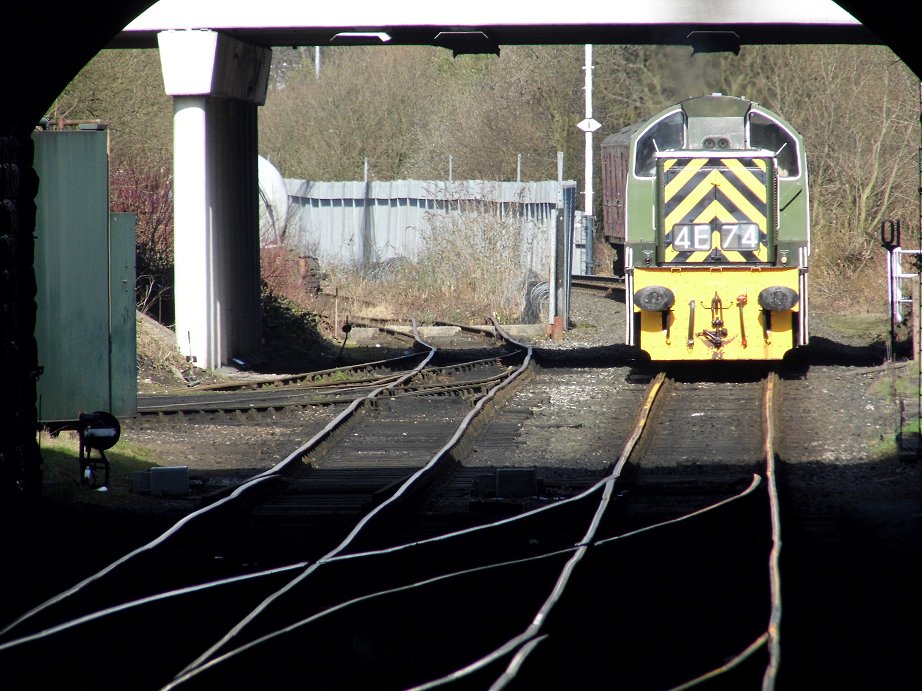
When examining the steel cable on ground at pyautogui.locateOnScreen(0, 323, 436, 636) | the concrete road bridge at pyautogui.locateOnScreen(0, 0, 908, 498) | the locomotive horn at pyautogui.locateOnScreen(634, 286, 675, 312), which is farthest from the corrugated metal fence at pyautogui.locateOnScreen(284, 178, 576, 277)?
the steel cable on ground at pyautogui.locateOnScreen(0, 323, 436, 636)

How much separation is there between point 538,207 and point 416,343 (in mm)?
6938

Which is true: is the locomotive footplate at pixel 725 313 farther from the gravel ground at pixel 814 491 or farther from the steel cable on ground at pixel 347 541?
the steel cable on ground at pixel 347 541

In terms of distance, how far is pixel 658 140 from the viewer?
47.0ft

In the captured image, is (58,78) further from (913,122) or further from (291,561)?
(913,122)

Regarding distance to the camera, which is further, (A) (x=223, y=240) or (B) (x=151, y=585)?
(A) (x=223, y=240)

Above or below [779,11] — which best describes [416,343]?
below

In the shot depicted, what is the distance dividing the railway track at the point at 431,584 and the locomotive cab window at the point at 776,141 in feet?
18.8

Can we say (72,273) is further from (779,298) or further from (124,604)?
(779,298)

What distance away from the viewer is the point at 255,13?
1440 centimetres

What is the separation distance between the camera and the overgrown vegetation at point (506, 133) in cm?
2016

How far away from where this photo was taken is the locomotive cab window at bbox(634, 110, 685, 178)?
1422 centimetres

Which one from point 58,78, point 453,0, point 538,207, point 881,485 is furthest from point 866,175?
point 58,78

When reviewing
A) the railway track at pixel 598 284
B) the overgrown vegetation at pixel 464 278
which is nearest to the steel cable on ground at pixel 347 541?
the overgrown vegetation at pixel 464 278

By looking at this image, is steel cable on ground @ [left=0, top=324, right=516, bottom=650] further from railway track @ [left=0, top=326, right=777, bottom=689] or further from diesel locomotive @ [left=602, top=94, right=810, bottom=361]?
diesel locomotive @ [left=602, top=94, right=810, bottom=361]
